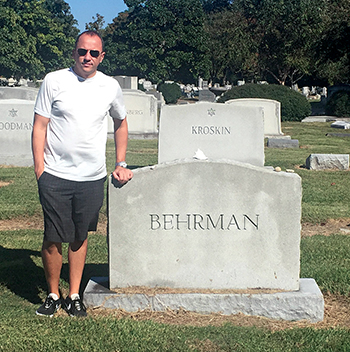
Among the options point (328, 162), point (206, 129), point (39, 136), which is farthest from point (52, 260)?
point (328, 162)

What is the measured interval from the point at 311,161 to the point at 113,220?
805 cm

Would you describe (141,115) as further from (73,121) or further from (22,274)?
(73,121)

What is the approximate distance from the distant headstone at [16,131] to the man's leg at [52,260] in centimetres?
700

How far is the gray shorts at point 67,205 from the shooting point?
161 inches

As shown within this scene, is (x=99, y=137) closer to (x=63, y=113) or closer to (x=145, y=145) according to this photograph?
(x=63, y=113)

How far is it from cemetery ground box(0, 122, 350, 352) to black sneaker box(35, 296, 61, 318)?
6cm

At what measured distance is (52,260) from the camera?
14.1 ft

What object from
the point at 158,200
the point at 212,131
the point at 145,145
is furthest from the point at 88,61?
the point at 145,145

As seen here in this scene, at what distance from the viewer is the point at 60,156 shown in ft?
13.3

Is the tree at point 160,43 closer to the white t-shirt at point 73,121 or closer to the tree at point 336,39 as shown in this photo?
the tree at point 336,39

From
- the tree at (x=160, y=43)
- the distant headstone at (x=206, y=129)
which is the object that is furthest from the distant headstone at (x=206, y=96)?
the distant headstone at (x=206, y=129)

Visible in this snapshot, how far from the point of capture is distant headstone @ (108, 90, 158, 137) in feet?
56.7

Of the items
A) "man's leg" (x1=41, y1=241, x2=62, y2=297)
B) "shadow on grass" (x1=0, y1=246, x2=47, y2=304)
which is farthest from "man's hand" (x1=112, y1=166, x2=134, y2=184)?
"shadow on grass" (x1=0, y1=246, x2=47, y2=304)

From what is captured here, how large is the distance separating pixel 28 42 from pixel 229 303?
150ft
